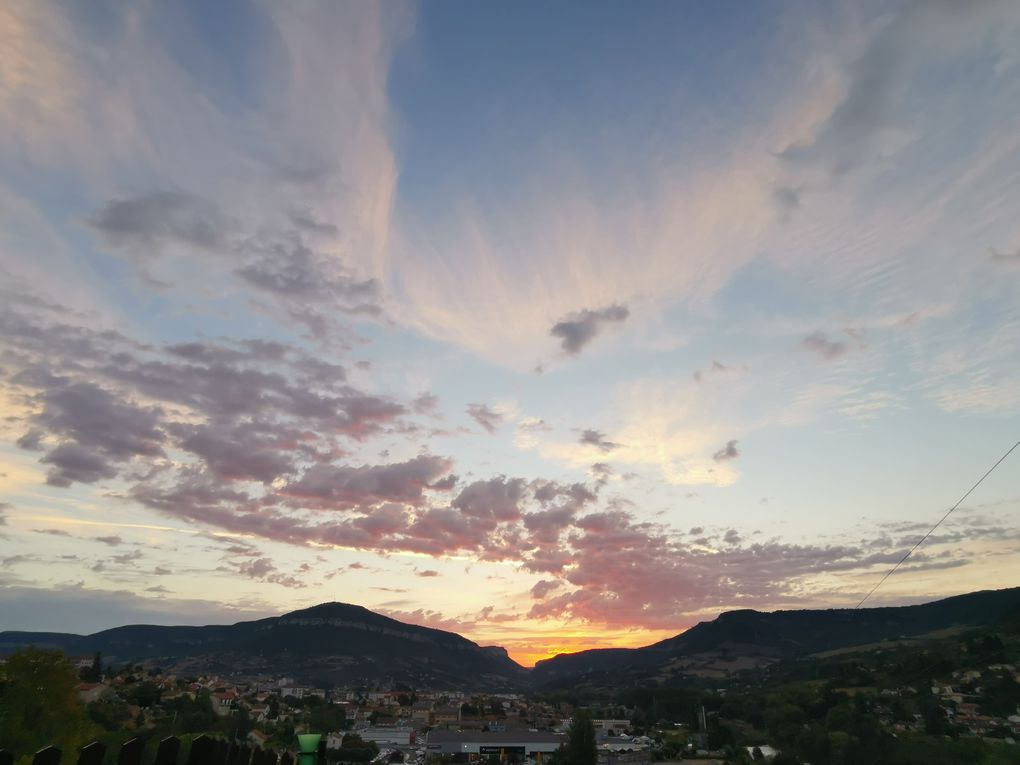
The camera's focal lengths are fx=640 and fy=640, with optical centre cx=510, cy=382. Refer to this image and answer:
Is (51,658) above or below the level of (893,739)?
above

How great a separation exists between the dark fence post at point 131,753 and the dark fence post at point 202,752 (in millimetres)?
805

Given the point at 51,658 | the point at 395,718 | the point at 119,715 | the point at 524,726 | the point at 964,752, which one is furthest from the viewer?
the point at 395,718

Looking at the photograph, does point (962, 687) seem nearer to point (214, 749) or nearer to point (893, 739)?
point (893, 739)

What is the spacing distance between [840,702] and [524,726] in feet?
232

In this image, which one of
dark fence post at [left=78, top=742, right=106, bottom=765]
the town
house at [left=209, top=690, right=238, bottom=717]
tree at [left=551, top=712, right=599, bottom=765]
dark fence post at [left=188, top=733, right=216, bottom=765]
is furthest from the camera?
house at [left=209, top=690, right=238, bottom=717]

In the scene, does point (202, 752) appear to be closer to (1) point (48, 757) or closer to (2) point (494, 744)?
(1) point (48, 757)

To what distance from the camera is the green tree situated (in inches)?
1510

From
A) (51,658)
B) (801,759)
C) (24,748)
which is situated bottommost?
(801,759)

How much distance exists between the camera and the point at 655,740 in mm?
127812

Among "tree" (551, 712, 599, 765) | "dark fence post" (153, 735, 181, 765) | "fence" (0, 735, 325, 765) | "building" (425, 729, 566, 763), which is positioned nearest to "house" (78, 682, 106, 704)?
"building" (425, 729, 566, 763)

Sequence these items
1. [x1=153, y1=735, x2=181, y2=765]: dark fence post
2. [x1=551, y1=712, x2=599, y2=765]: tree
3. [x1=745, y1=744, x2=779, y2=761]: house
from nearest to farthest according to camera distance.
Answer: [x1=153, y1=735, x2=181, y2=765]: dark fence post → [x1=551, y1=712, x2=599, y2=765]: tree → [x1=745, y1=744, x2=779, y2=761]: house

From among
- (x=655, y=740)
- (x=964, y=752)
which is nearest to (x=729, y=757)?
(x=964, y=752)

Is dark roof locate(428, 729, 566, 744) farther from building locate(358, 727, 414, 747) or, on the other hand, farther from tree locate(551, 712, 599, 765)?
tree locate(551, 712, 599, 765)

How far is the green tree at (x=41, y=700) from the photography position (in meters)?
38.3
